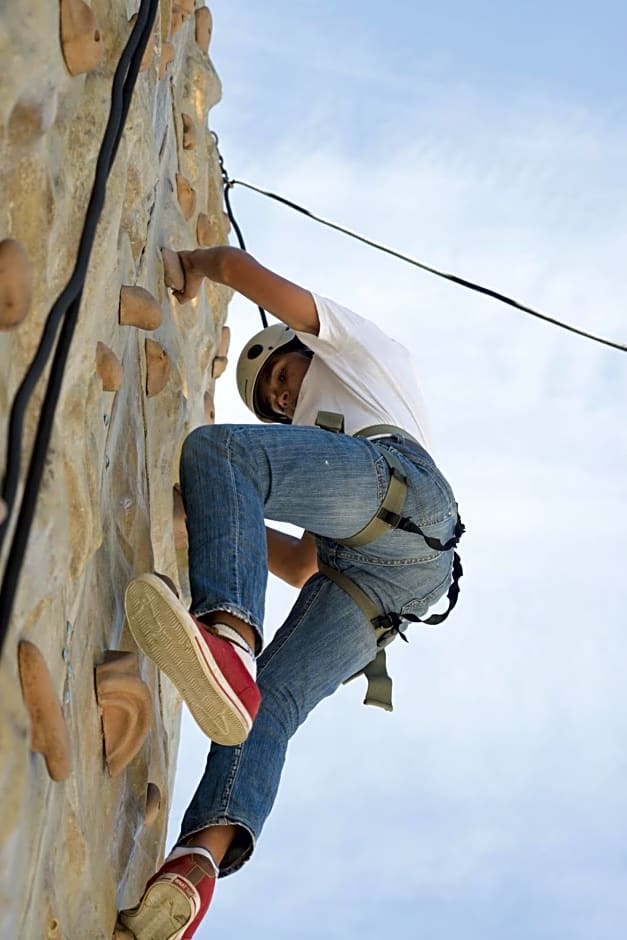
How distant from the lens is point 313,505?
2.89 metres

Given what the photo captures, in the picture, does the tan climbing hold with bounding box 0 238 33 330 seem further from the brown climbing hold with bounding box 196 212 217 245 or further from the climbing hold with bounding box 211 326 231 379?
the climbing hold with bounding box 211 326 231 379

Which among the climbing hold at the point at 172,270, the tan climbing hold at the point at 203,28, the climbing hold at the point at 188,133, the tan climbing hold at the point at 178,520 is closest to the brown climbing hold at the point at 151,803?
the tan climbing hold at the point at 178,520

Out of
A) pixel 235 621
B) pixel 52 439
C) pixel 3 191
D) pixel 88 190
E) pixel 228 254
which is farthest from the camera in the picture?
pixel 228 254

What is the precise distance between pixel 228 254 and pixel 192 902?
1641 mm

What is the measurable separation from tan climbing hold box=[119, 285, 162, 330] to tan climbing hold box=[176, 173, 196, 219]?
4.06 feet

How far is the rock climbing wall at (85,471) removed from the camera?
2057mm

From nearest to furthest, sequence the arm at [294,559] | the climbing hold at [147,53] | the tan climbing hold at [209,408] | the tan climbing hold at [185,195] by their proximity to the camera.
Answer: the climbing hold at [147,53] < the arm at [294,559] < the tan climbing hold at [185,195] < the tan climbing hold at [209,408]

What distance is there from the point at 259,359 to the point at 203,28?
1.58 metres

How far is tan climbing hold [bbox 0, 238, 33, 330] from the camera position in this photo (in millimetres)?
1924

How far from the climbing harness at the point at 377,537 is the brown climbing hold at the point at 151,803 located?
0.57 m

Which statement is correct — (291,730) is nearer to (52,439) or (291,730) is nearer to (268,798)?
(268,798)

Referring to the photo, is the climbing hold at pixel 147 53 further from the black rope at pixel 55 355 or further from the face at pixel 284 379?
the face at pixel 284 379

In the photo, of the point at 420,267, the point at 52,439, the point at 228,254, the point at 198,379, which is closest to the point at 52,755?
the point at 52,439

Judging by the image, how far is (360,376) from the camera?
3.31 meters
